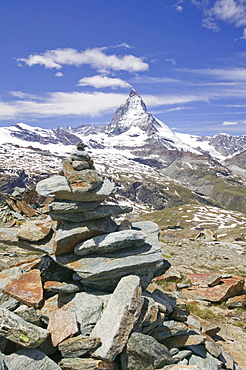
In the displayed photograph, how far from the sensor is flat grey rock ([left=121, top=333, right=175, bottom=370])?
11906mm

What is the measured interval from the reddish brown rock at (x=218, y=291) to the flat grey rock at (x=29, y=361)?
15.8 metres

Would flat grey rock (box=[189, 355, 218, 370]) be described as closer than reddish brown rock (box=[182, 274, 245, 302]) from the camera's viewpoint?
Yes

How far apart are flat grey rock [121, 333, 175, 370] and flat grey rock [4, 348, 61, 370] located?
2.99 meters

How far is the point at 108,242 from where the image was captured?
596 inches

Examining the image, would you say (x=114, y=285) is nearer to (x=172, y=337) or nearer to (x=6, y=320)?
(x=172, y=337)

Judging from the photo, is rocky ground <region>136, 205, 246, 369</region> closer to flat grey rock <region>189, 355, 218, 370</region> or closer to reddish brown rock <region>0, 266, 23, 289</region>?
flat grey rock <region>189, 355, 218, 370</region>

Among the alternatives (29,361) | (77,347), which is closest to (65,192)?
(77,347)

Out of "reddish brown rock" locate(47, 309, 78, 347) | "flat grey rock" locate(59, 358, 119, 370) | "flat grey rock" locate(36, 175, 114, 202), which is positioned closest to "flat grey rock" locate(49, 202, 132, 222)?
"flat grey rock" locate(36, 175, 114, 202)

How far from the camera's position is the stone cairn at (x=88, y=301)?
11.9 metres

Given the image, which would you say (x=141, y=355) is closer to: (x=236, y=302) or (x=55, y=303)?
(x=55, y=303)

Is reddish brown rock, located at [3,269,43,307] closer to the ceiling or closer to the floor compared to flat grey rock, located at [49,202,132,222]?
closer to the floor

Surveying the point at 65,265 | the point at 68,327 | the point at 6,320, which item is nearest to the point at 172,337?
the point at 68,327

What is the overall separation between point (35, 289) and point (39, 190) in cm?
542

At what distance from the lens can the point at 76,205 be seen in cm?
1553
